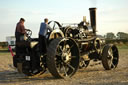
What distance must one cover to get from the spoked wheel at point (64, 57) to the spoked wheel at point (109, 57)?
6.40 ft

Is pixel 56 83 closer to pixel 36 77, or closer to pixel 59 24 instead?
pixel 36 77

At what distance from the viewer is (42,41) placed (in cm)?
810

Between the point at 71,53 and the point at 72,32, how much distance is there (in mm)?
1126

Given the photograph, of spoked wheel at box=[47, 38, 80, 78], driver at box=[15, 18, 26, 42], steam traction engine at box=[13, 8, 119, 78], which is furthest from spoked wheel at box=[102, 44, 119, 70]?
driver at box=[15, 18, 26, 42]

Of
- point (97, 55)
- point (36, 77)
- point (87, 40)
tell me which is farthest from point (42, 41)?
point (97, 55)

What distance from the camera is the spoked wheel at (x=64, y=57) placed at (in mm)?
7293

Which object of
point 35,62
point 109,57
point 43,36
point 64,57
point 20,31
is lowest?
point 109,57

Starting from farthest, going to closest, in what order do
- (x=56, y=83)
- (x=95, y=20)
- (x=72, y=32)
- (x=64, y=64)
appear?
(x=95, y=20), (x=72, y=32), (x=64, y=64), (x=56, y=83)

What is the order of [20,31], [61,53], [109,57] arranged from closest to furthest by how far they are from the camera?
[61,53]
[20,31]
[109,57]

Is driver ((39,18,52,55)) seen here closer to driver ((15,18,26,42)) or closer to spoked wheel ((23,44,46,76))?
spoked wheel ((23,44,46,76))

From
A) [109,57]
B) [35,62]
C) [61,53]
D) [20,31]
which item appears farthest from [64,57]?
[109,57]

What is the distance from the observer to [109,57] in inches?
400

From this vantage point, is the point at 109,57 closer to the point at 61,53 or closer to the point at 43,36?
the point at 61,53

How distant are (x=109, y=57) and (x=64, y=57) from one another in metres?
2.96
